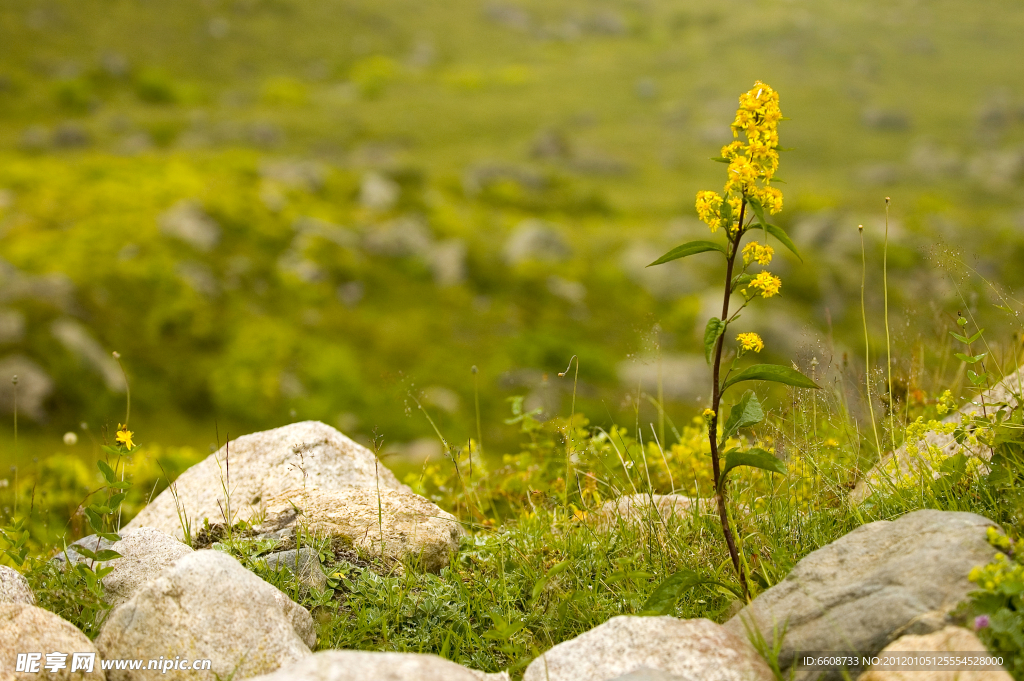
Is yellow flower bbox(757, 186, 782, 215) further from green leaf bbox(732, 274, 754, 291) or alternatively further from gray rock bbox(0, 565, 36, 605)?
gray rock bbox(0, 565, 36, 605)

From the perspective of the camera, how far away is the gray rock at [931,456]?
12.0ft

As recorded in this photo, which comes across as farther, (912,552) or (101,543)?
(101,543)

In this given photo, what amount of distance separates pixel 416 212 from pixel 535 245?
3.82 metres

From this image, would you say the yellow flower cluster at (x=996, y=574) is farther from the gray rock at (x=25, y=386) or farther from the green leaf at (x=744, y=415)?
the gray rock at (x=25, y=386)

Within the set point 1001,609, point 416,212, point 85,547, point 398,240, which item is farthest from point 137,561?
point 416,212

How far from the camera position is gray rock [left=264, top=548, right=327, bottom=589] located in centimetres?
353

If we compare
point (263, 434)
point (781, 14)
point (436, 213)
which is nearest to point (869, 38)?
point (781, 14)

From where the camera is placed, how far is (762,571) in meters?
3.40

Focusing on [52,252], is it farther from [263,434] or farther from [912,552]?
[912,552]

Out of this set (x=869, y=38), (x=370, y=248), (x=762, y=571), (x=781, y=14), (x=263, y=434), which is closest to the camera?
(x=762, y=571)

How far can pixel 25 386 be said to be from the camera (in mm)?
11234

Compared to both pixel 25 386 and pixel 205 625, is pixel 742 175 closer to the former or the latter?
pixel 205 625

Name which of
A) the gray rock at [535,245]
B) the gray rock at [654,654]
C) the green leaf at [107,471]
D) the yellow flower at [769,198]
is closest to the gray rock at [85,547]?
the green leaf at [107,471]

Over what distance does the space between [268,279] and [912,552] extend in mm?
15386
